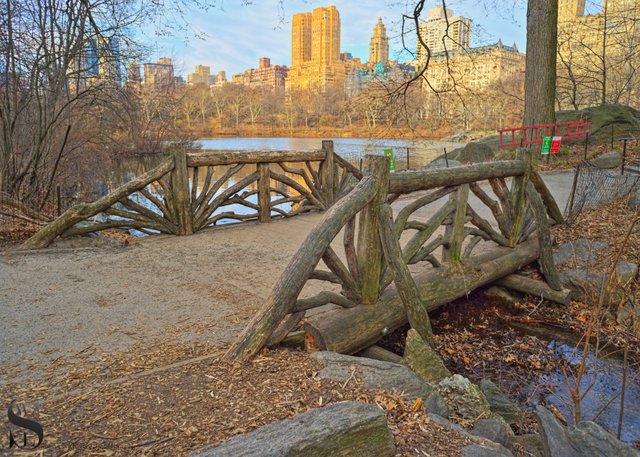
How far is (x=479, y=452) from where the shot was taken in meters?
2.46

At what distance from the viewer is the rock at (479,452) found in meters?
2.43

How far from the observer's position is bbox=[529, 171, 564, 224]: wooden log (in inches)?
248

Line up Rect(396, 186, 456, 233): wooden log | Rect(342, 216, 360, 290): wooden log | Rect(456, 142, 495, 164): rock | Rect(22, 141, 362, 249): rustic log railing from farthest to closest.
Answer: Rect(456, 142, 495, 164): rock
Rect(22, 141, 362, 249): rustic log railing
Rect(396, 186, 456, 233): wooden log
Rect(342, 216, 360, 290): wooden log

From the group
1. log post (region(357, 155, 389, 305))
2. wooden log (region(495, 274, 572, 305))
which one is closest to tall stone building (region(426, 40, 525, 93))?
wooden log (region(495, 274, 572, 305))

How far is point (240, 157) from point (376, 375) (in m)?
5.40

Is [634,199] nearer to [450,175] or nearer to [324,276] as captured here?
[450,175]

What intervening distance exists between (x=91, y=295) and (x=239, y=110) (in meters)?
67.5

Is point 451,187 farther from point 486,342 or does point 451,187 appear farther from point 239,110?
point 239,110

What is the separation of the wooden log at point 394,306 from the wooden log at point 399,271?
0.73 ft

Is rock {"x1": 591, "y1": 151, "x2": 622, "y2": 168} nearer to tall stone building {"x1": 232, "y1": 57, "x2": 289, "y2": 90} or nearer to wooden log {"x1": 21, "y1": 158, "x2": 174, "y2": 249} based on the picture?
wooden log {"x1": 21, "y1": 158, "x2": 174, "y2": 249}

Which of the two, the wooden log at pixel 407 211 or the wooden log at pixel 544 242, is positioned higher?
the wooden log at pixel 407 211

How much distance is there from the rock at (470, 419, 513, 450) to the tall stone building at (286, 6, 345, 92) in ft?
157

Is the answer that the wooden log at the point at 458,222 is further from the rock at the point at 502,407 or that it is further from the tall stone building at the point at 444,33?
the tall stone building at the point at 444,33

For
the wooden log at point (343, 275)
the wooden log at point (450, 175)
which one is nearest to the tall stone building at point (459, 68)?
the wooden log at point (450, 175)
